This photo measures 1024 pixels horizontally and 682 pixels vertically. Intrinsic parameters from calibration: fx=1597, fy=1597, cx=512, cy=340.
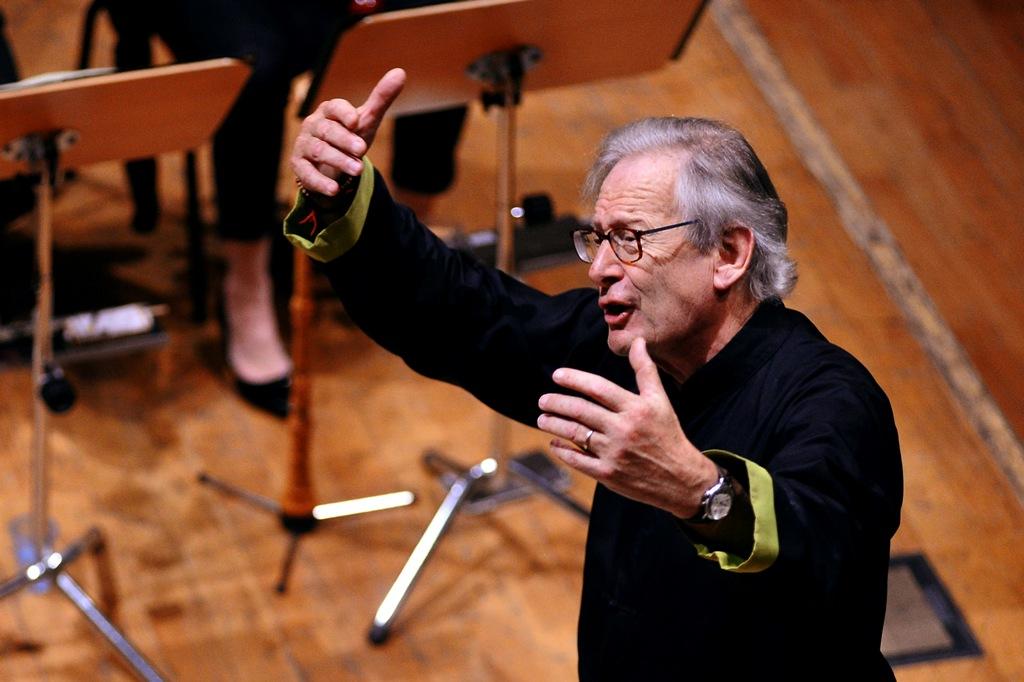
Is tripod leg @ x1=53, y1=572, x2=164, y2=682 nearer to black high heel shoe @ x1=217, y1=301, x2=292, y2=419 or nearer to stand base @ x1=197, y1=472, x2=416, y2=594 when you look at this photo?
stand base @ x1=197, y1=472, x2=416, y2=594

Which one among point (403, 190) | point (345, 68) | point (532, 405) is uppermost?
point (345, 68)

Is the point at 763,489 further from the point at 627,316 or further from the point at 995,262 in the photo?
the point at 995,262

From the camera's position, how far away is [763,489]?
62.4 inches

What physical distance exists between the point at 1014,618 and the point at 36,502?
192 cm

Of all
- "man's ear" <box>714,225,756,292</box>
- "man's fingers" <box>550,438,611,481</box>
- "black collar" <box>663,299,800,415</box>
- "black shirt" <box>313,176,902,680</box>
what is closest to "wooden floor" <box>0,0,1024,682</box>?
"black shirt" <box>313,176,902,680</box>

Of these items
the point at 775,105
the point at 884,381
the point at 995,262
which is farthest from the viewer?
the point at 775,105

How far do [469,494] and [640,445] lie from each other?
183cm

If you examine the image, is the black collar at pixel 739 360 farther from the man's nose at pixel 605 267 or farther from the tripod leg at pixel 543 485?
the tripod leg at pixel 543 485

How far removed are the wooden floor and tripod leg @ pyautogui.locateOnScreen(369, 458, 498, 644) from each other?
0.14 feet

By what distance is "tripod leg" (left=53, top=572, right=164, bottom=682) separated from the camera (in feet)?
9.61

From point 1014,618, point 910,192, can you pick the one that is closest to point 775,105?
point 910,192

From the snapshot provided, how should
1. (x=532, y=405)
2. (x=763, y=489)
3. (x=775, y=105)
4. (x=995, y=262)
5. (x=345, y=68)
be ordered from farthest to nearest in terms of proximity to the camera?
(x=775, y=105) < (x=995, y=262) < (x=345, y=68) < (x=532, y=405) < (x=763, y=489)

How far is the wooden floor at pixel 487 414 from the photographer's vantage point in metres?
3.09

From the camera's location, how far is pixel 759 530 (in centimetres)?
157
